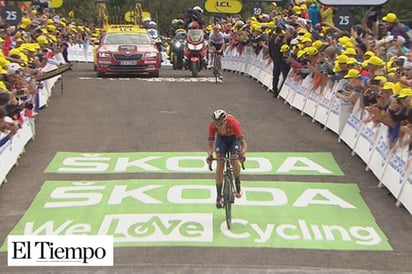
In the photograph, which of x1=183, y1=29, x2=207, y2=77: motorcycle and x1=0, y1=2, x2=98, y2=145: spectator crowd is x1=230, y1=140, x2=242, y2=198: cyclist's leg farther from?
x1=183, y1=29, x2=207, y2=77: motorcycle

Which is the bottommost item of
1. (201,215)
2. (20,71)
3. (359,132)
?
(201,215)

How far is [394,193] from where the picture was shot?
12.1 m

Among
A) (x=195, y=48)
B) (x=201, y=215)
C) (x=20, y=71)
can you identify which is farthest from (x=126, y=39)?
(x=201, y=215)

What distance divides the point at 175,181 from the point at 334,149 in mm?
4025

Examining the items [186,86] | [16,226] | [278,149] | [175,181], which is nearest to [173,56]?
[186,86]

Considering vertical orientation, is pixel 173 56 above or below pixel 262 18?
below

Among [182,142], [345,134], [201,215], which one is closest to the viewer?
[201,215]

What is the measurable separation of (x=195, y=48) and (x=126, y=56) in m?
2.59

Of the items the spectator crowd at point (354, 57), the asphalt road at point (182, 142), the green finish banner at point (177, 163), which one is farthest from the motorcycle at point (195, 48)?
the green finish banner at point (177, 163)

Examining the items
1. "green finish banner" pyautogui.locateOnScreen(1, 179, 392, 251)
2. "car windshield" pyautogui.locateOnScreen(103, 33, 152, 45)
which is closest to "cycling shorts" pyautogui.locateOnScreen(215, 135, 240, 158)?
"green finish banner" pyautogui.locateOnScreen(1, 179, 392, 251)

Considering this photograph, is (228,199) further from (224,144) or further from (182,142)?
(182,142)

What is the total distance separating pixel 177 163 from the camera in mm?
14562

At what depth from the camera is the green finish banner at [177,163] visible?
14.1m

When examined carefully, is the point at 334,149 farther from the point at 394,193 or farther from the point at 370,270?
the point at 370,270
